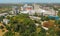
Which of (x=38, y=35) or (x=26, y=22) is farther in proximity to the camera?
(x=26, y=22)

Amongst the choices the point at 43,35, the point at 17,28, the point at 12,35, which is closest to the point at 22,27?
the point at 17,28

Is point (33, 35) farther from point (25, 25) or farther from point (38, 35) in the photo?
point (25, 25)

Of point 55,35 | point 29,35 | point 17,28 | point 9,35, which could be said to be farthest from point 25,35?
point 17,28

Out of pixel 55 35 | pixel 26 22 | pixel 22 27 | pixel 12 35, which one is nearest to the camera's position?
pixel 55 35

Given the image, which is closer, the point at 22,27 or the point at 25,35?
the point at 25,35

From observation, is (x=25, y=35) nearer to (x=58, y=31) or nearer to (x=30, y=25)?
(x=58, y=31)

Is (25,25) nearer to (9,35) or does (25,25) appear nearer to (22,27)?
(22,27)

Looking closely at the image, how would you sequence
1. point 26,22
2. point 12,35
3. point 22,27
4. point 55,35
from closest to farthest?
point 55,35 < point 12,35 < point 22,27 < point 26,22

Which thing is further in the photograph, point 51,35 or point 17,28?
point 17,28

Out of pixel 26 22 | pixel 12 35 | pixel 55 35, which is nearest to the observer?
pixel 55 35

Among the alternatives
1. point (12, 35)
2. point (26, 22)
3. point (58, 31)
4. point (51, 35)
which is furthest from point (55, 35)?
point (26, 22)
